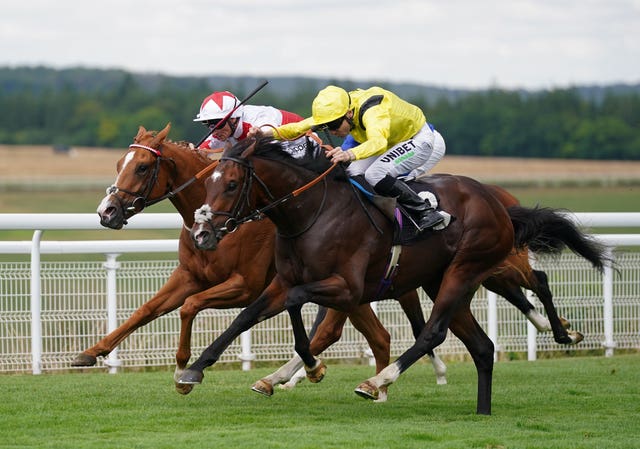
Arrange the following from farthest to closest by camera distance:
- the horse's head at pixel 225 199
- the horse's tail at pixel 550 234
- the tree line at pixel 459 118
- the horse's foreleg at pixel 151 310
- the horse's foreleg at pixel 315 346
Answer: the tree line at pixel 459 118 < the horse's tail at pixel 550 234 < the horse's foreleg at pixel 315 346 < the horse's foreleg at pixel 151 310 < the horse's head at pixel 225 199

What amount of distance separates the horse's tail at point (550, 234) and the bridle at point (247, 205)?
146cm

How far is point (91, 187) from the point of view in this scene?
44875 mm

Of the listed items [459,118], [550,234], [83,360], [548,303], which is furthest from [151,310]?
[459,118]

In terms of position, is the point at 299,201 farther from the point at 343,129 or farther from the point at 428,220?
the point at 428,220

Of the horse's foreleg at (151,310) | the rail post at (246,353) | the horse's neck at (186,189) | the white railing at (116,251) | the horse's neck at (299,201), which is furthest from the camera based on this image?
the rail post at (246,353)

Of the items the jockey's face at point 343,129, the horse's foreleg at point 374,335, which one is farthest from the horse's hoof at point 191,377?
the jockey's face at point 343,129

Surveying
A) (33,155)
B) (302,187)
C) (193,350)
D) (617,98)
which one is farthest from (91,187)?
(302,187)

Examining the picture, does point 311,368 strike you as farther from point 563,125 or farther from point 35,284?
point 563,125

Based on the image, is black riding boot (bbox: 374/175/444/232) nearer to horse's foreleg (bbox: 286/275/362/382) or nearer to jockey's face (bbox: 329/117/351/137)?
jockey's face (bbox: 329/117/351/137)

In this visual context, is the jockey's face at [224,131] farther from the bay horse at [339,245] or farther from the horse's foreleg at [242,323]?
the horse's foreleg at [242,323]

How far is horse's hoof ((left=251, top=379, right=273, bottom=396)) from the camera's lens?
22.4 feet

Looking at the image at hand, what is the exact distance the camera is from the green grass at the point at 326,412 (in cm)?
551

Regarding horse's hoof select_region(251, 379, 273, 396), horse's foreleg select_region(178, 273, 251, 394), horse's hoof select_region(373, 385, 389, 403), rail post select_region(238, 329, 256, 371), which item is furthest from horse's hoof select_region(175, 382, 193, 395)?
rail post select_region(238, 329, 256, 371)

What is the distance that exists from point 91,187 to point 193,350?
36.8 m
